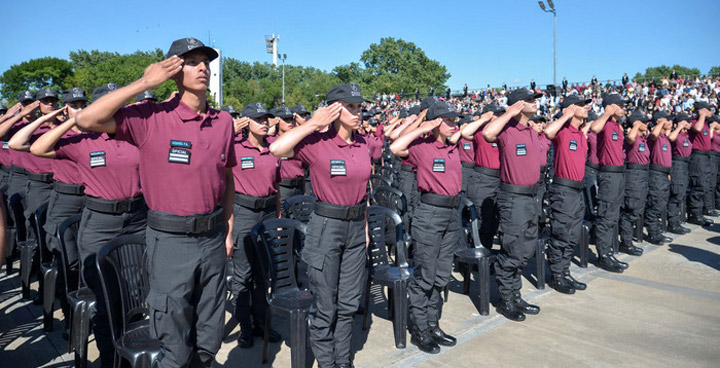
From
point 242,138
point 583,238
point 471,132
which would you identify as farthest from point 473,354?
point 583,238

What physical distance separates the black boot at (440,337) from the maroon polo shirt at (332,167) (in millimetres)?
1612

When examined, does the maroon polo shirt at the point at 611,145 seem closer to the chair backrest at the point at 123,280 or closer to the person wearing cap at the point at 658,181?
the person wearing cap at the point at 658,181

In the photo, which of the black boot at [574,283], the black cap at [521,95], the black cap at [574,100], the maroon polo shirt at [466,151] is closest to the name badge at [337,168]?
the black cap at [521,95]

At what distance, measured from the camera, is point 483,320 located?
195 inches

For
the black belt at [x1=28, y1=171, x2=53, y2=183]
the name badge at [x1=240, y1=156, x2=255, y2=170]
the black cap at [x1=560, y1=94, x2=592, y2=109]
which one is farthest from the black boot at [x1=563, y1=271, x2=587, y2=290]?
the black belt at [x1=28, y1=171, x2=53, y2=183]

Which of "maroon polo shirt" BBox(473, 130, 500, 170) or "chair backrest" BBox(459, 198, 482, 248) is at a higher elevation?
"maroon polo shirt" BBox(473, 130, 500, 170)

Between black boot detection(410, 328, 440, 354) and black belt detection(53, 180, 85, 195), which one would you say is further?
black belt detection(53, 180, 85, 195)

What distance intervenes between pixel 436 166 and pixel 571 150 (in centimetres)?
245

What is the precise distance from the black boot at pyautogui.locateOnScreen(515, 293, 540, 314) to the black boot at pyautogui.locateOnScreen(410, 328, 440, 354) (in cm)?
145

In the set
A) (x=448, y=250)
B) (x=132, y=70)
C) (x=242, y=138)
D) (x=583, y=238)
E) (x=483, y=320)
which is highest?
(x=132, y=70)

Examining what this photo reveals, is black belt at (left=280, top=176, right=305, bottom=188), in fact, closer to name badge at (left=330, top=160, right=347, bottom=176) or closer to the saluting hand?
name badge at (left=330, top=160, right=347, bottom=176)

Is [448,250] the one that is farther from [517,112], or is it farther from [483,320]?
[517,112]

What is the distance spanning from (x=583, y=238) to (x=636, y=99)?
70.3ft

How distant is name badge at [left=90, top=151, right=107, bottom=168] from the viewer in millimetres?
3840
